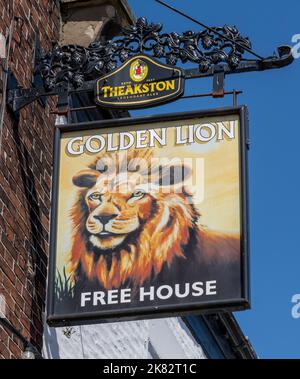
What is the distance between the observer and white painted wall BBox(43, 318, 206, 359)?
13297 mm

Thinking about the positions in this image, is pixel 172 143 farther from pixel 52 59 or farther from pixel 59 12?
pixel 59 12

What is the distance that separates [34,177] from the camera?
13.0 meters

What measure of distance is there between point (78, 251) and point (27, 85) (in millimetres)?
2258

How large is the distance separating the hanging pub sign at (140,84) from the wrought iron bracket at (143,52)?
0.33 feet

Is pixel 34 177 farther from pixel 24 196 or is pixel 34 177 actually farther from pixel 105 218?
pixel 105 218

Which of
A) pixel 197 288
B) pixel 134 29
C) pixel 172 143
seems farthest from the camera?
pixel 134 29

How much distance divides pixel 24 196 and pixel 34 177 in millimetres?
371

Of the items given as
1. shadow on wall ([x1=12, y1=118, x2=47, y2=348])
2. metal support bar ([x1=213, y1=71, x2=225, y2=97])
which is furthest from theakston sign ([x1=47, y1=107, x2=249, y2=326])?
shadow on wall ([x1=12, y1=118, x2=47, y2=348])

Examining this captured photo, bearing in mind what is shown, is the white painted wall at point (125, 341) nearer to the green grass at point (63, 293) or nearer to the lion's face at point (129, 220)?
the green grass at point (63, 293)

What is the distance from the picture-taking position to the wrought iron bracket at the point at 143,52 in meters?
12.4

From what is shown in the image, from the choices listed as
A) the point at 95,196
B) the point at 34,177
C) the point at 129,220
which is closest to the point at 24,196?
the point at 34,177

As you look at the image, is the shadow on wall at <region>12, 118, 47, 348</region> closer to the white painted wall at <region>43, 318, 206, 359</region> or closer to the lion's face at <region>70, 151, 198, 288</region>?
the white painted wall at <region>43, 318, 206, 359</region>

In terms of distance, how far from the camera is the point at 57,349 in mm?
13086

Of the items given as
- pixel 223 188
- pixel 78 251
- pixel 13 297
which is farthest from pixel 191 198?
pixel 13 297
